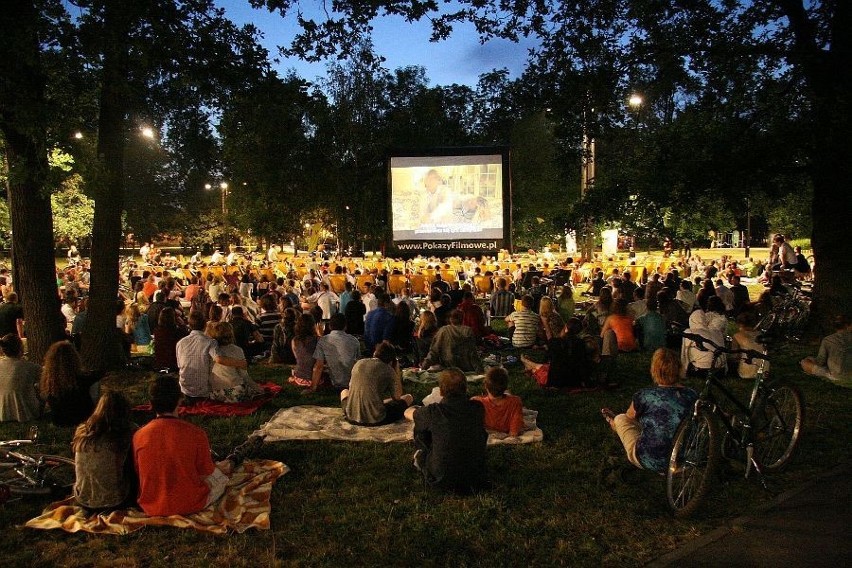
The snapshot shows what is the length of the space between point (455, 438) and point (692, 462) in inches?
66.3

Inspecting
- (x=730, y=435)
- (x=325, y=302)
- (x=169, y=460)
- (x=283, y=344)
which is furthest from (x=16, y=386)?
(x=730, y=435)

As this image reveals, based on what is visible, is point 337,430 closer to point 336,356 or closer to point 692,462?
point 336,356

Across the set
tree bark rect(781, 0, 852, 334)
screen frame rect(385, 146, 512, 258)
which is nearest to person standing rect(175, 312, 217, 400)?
tree bark rect(781, 0, 852, 334)

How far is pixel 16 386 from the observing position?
23.9ft

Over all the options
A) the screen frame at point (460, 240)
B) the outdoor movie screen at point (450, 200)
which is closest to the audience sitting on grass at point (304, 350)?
the screen frame at point (460, 240)

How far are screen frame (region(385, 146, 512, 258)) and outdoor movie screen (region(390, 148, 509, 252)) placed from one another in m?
0.04

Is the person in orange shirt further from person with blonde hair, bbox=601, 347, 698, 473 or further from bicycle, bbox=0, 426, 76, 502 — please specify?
person with blonde hair, bbox=601, 347, 698, 473

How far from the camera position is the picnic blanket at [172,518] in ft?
15.3

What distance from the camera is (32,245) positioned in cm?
912

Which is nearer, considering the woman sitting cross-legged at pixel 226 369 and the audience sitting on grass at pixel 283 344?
the woman sitting cross-legged at pixel 226 369

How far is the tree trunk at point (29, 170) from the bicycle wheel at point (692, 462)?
22.6 ft

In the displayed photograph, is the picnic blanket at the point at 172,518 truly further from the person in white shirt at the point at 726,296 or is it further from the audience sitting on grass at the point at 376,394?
the person in white shirt at the point at 726,296

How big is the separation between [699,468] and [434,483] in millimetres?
1950

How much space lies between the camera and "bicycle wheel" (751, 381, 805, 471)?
210 inches
